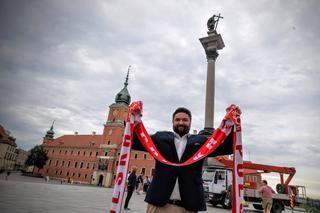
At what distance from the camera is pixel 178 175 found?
96.3 inches

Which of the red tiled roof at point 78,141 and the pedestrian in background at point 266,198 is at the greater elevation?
the red tiled roof at point 78,141

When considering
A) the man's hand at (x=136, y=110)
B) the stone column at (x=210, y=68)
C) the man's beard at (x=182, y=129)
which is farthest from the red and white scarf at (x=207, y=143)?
the stone column at (x=210, y=68)

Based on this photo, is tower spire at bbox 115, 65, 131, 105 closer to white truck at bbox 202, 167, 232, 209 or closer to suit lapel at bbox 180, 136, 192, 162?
white truck at bbox 202, 167, 232, 209

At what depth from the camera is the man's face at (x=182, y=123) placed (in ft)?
8.84

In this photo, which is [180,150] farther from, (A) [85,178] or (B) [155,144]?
(A) [85,178]

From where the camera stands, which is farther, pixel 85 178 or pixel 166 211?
pixel 85 178

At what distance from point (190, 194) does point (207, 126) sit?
16.4m

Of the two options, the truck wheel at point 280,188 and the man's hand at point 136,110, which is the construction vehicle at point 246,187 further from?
the man's hand at point 136,110

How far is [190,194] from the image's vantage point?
233 cm

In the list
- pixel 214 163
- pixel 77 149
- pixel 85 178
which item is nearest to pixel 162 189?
pixel 214 163

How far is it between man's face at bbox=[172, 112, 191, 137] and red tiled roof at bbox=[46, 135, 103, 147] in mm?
68064

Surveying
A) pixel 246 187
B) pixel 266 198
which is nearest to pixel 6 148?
pixel 246 187

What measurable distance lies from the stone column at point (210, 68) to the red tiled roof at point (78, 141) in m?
54.6

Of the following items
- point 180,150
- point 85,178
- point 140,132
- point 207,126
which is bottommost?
point 85,178
